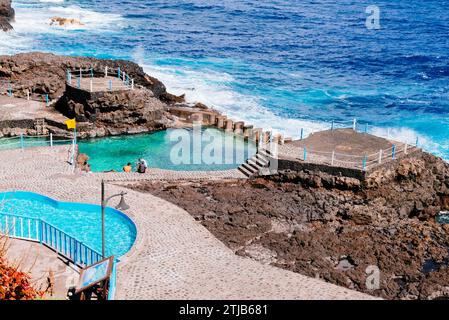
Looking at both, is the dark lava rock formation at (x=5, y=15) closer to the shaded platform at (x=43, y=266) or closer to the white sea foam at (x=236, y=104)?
the white sea foam at (x=236, y=104)

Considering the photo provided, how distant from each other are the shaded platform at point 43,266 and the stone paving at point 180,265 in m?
1.63

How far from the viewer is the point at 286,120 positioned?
46625mm

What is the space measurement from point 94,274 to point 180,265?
3.58 metres

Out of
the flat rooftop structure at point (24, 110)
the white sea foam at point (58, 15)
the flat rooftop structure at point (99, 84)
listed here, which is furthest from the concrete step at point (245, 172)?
the white sea foam at point (58, 15)

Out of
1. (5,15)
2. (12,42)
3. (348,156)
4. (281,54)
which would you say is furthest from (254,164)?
(5,15)

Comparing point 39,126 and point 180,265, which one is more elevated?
point 39,126

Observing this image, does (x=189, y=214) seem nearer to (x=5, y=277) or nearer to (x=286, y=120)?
(x=5, y=277)

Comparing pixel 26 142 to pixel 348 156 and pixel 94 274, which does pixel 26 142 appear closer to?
pixel 348 156

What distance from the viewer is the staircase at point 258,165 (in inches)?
1101

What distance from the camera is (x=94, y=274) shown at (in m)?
16.5

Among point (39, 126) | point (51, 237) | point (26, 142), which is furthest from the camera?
point (39, 126)

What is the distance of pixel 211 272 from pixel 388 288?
19.1 feet

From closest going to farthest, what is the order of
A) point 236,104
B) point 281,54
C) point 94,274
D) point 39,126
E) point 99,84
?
1. point 94,274
2. point 39,126
3. point 99,84
4. point 236,104
5. point 281,54
